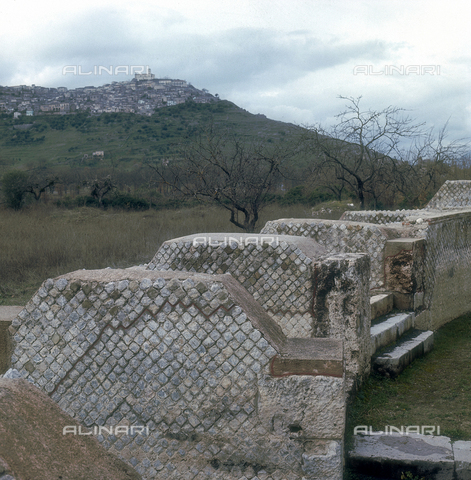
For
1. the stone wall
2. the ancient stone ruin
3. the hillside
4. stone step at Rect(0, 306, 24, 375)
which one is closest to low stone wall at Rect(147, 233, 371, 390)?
the ancient stone ruin

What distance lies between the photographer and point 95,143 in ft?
153

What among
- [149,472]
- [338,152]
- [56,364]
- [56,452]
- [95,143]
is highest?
[95,143]

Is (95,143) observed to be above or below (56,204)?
above

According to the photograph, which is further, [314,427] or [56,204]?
[56,204]

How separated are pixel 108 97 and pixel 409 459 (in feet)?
216

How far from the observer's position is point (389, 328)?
6.11 m

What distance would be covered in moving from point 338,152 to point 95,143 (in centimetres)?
3492

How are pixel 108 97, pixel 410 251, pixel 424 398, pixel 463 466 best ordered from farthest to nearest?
pixel 108 97 → pixel 410 251 → pixel 424 398 → pixel 463 466

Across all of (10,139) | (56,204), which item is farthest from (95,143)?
(56,204)

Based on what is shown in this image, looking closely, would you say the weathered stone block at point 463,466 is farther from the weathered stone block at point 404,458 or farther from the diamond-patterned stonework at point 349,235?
the diamond-patterned stonework at point 349,235

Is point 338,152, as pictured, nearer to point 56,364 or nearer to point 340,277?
point 340,277

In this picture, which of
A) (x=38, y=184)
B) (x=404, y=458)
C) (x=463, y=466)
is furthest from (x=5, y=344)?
(x=38, y=184)

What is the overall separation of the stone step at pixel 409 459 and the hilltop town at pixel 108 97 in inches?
2038

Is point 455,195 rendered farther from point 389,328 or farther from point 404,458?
point 404,458
